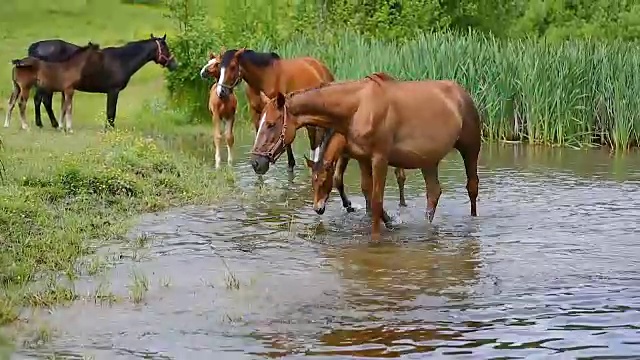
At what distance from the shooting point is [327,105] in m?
9.27

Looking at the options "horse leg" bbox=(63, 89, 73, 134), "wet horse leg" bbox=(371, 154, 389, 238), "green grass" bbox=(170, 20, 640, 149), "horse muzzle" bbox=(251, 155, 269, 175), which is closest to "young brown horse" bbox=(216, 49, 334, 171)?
"horse muzzle" bbox=(251, 155, 269, 175)

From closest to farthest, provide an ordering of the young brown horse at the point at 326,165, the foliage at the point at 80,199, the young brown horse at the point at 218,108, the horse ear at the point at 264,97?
the foliage at the point at 80,199, the young brown horse at the point at 326,165, the horse ear at the point at 264,97, the young brown horse at the point at 218,108

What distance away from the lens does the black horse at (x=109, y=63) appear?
17906 mm

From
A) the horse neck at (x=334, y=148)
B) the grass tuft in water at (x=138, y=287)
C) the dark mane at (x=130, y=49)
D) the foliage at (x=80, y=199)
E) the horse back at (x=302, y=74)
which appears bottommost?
the grass tuft in water at (x=138, y=287)

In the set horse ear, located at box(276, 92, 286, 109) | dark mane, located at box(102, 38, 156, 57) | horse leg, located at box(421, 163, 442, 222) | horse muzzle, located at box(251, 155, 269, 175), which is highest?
dark mane, located at box(102, 38, 156, 57)

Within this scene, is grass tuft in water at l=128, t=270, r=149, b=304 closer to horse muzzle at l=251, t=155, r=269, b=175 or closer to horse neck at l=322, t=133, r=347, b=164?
horse muzzle at l=251, t=155, r=269, b=175

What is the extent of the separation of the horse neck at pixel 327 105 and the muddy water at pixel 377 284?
1.08m

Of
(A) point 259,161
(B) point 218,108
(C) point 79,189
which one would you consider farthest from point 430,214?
(B) point 218,108

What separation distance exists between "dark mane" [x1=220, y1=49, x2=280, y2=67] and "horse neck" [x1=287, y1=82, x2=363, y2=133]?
A: 13.6 feet

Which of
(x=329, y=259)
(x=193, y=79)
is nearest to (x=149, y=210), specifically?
(x=329, y=259)

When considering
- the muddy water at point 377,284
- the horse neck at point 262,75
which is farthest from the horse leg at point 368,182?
the horse neck at point 262,75

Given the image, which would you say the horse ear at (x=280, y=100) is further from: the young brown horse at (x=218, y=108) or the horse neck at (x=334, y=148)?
the young brown horse at (x=218, y=108)

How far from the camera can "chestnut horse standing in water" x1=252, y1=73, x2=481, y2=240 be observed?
928 cm

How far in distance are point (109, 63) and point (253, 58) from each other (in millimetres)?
5608
